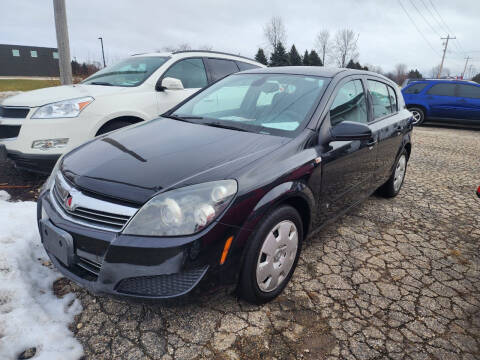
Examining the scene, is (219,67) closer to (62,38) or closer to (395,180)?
(395,180)

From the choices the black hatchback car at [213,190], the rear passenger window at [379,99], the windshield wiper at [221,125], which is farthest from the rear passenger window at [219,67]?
the windshield wiper at [221,125]

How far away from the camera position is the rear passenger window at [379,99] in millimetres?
3338

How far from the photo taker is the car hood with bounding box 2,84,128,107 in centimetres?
Result: 363

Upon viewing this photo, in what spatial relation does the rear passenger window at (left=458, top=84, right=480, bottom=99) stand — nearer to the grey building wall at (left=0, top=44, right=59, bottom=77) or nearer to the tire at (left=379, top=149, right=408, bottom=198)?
the tire at (left=379, top=149, right=408, bottom=198)

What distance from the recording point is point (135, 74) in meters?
4.42

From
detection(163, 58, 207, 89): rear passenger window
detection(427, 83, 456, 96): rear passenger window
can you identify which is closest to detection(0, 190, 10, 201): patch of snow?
detection(163, 58, 207, 89): rear passenger window

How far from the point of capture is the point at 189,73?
15.7ft

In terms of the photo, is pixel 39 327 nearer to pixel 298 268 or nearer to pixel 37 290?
pixel 37 290

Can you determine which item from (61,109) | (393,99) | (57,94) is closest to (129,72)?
(57,94)

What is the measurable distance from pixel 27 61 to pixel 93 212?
5682 centimetres

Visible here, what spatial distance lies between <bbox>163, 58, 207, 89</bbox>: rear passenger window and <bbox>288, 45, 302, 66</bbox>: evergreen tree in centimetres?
4217

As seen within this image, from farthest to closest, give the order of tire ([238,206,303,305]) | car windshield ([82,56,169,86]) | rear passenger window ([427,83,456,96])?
rear passenger window ([427,83,456,96]), car windshield ([82,56,169,86]), tire ([238,206,303,305])

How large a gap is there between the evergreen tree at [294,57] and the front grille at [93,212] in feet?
150

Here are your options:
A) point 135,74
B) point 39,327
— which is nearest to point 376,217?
point 39,327
